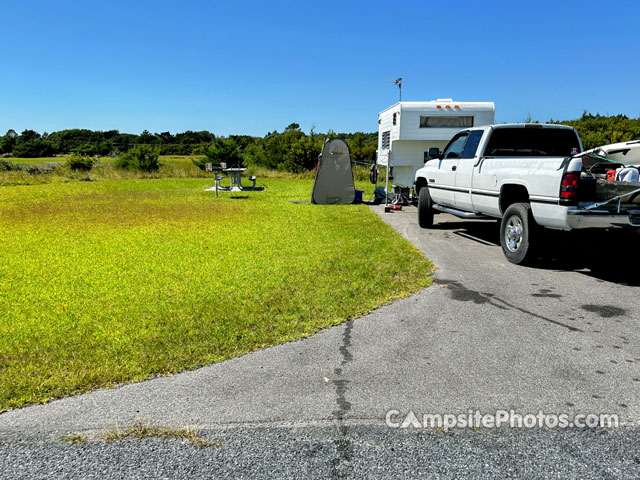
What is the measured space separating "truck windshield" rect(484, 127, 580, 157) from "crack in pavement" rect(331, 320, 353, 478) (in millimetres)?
5566

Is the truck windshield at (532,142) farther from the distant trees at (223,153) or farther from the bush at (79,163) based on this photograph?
the distant trees at (223,153)

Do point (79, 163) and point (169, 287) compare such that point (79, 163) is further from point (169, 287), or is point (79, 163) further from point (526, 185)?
point (526, 185)

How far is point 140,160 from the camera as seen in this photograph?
102ft

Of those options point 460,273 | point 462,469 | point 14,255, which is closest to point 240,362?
point 462,469

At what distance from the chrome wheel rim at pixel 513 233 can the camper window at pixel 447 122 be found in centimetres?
720

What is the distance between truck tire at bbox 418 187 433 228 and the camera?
10.9 metres

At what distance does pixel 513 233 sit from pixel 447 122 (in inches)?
294

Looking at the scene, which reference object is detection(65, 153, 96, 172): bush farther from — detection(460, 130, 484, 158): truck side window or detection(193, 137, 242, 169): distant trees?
detection(460, 130, 484, 158): truck side window

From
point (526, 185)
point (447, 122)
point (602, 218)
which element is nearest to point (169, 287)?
point (526, 185)

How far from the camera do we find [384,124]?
16.0m

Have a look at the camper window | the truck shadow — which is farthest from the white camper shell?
the truck shadow

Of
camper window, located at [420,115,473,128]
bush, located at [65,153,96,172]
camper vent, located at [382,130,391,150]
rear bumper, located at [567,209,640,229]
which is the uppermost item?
camper window, located at [420,115,473,128]

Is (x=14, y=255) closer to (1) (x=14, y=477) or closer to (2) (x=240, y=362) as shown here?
(2) (x=240, y=362)

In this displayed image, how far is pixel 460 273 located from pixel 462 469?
465 cm
